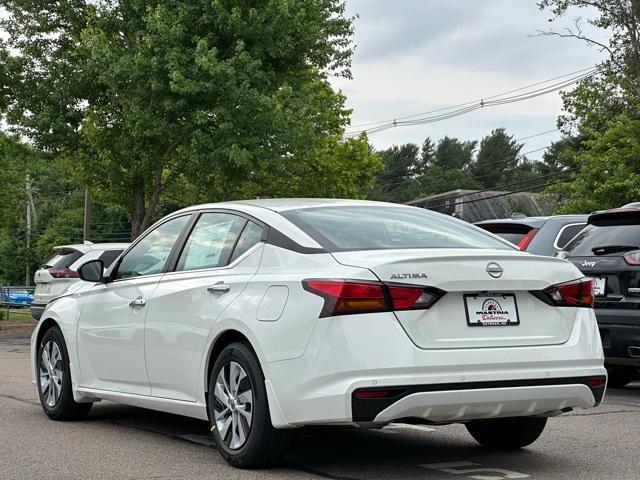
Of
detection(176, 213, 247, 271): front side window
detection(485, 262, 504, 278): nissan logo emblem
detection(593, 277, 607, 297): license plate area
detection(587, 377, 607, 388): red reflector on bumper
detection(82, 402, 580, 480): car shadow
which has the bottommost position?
detection(82, 402, 580, 480): car shadow

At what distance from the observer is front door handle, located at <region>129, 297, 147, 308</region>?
7.26 m

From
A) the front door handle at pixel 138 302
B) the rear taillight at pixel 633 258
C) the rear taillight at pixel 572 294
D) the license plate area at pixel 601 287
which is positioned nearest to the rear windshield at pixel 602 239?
the rear taillight at pixel 633 258

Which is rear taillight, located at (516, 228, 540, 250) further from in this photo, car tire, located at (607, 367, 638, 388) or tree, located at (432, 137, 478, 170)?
tree, located at (432, 137, 478, 170)

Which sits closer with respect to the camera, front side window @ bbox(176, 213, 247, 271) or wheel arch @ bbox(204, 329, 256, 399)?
wheel arch @ bbox(204, 329, 256, 399)

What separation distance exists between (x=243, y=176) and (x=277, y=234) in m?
19.5

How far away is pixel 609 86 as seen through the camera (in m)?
43.1

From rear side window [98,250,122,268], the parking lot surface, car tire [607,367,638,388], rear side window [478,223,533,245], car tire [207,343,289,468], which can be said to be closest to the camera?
car tire [207,343,289,468]

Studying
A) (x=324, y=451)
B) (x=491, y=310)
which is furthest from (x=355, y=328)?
(x=324, y=451)

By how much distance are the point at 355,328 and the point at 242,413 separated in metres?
0.99

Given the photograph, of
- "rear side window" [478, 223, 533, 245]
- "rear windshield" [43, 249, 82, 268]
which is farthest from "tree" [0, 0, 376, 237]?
"rear side window" [478, 223, 533, 245]

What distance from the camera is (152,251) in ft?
25.0

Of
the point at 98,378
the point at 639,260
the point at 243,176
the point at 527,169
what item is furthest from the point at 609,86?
the point at 527,169

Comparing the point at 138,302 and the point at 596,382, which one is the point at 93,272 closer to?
the point at 138,302

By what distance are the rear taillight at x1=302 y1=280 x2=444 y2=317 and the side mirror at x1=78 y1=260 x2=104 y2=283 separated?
9.45ft
